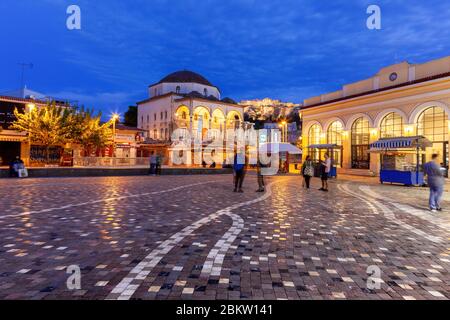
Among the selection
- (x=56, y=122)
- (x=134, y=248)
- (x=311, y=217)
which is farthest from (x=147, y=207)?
(x=56, y=122)

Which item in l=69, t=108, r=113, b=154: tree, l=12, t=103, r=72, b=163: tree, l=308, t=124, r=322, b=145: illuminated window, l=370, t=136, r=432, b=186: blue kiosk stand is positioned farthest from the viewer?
l=308, t=124, r=322, b=145: illuminated window

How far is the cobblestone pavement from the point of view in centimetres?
334

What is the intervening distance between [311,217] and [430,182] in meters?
4.17

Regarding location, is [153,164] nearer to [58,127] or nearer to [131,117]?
[58,127]

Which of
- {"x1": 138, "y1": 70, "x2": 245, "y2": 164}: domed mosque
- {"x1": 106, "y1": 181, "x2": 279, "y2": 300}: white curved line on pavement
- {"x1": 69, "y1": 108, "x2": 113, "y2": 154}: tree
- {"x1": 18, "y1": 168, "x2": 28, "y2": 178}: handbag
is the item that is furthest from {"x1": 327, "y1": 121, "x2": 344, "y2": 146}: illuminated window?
{"x1": 106, "y1": 181, "x2": 279, "y2": 300}: white curved line on pavement

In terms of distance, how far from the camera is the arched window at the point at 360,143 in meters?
28.8

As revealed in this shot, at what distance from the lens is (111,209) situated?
8.17 metres

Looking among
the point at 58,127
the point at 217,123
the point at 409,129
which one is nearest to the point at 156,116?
the point at 217,123

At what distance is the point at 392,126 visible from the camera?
26.7 m

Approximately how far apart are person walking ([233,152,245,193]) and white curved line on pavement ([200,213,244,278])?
6.27 metres

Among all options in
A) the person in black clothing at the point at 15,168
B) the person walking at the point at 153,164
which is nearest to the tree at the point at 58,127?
the person in black clothing at the point at 15,168

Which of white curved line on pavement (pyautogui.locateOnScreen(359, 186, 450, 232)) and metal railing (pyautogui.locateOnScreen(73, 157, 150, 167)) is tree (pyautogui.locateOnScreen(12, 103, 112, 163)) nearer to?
metal railing (pyautogui.locateOnScreen(73, 157, 150, 167))
